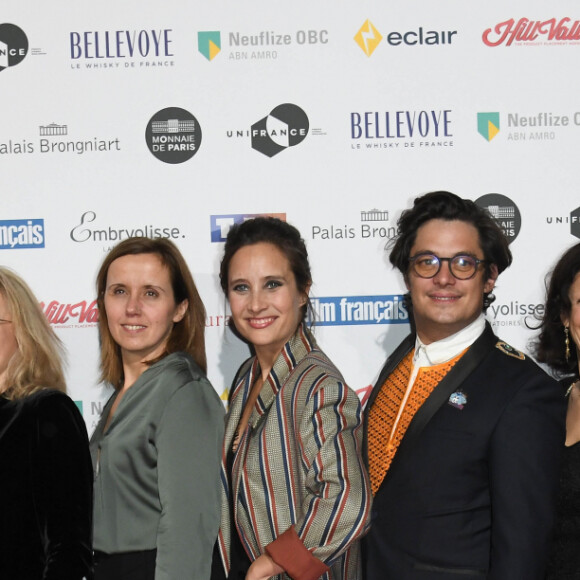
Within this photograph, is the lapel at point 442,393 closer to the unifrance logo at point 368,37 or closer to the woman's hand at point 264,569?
the woman's hand at point 264,569

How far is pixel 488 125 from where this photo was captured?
266 centimetres

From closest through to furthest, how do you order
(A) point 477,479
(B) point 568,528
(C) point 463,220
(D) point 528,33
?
1. (A) point 477,479
2. (B) point 568,528
3. (C) point 463,220
4. (D) point 528,33

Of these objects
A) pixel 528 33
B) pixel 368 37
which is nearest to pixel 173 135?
pixel 368 37

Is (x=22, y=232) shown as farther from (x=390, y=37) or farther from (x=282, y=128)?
(x=390, y=37)

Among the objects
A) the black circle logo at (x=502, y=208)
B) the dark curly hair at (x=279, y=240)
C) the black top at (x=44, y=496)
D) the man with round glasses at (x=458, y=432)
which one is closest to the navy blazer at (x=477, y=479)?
the man with round glasses at (x=458, y=432)

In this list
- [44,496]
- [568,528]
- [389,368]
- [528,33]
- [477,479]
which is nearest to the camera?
[44,496]

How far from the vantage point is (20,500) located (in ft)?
5.50

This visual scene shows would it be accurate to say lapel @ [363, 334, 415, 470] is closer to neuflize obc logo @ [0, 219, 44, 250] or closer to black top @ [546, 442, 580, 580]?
black top @ [546, 442, 580, 580]

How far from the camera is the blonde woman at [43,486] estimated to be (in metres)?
1.65

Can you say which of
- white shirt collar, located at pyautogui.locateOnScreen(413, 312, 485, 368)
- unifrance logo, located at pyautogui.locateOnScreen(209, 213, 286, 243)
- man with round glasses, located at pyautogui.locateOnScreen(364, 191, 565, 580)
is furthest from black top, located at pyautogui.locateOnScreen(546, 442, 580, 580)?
unifrance logo, located at pyautogui.locateOnScreen(209, 213, 286, 243)

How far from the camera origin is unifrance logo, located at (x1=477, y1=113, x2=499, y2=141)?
8.70 feet

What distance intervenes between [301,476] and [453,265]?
0.69 meters

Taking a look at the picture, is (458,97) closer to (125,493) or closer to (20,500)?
(125,493)

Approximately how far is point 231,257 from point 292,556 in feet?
2.93
